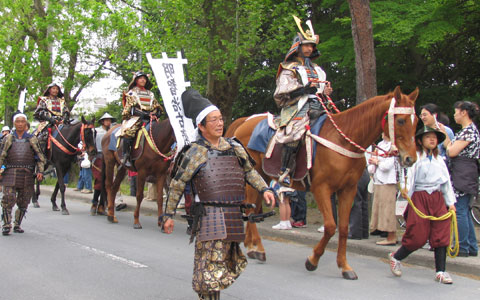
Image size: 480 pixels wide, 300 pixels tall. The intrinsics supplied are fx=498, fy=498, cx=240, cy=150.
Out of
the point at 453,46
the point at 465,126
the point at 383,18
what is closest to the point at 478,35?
the point at 453,46

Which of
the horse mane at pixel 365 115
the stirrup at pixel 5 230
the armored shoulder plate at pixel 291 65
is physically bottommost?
the stirrup at pixel 5 230

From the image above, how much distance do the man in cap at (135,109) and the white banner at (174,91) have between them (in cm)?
251

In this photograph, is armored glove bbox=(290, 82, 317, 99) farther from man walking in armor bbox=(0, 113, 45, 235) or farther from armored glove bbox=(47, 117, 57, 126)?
armored glove bbox=(47, 117, 57, 126)

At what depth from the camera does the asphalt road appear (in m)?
5.96

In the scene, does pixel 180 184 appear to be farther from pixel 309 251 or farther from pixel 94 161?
pixel 94 161

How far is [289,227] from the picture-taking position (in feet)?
33.6

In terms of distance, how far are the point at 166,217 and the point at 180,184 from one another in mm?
348

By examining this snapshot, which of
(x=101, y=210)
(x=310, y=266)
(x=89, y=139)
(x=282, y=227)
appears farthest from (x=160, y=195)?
(x=310, y=266)

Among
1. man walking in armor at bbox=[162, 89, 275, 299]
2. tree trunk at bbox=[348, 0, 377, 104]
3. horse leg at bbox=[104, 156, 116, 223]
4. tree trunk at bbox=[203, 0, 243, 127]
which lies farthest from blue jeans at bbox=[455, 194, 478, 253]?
horse leg at bbox=[104, 156, 116, 223]

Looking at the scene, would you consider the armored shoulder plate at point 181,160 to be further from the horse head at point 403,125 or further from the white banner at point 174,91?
the white banner at point 174,91

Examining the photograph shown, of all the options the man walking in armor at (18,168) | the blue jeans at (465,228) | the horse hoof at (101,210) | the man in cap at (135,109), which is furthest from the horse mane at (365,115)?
the horse hoof at (101,210)

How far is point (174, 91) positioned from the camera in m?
8.70

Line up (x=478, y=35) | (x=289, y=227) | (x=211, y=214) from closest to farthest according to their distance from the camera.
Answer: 1. (x=211, y=214)
2. (x=289, y=227)
3. (x=478, y=35)

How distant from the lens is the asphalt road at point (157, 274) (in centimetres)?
596
